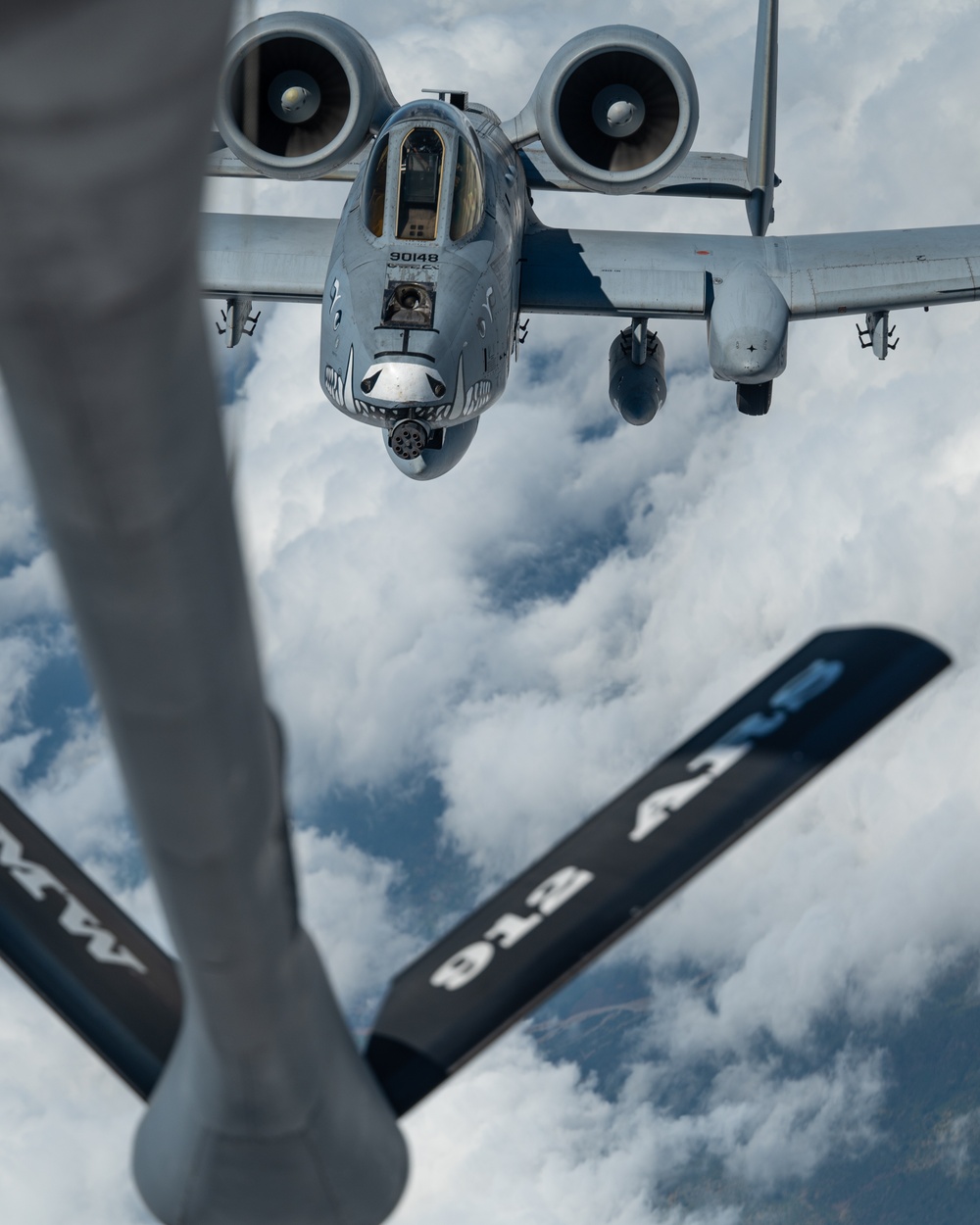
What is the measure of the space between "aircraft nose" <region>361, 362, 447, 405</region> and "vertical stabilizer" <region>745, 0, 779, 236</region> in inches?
498

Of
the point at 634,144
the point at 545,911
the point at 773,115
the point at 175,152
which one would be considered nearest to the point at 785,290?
the point at 634,144

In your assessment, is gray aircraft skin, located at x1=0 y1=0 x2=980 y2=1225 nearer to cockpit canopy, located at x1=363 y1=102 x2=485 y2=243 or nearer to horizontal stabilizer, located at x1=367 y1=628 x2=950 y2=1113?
horizontal stabilizer, located at x1=367 y1=628 x2=950 y2=1113

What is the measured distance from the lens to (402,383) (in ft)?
55.1

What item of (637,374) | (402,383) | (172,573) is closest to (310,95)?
(402,383)

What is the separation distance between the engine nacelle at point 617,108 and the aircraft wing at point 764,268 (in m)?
1.74

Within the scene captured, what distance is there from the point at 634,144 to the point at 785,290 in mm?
3582

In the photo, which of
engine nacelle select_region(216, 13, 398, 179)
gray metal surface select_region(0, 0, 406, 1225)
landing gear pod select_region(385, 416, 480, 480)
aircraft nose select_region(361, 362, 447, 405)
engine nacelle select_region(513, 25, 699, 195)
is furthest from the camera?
engine nacelle select_region(513, 25, 699, 195)

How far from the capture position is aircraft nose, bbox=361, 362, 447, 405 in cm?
1678

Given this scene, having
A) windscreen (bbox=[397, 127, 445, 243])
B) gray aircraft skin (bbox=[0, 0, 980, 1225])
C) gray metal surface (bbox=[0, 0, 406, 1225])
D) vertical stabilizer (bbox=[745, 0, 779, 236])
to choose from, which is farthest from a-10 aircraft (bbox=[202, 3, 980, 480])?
gray metal surface (bbox=[0, 0, 406, 1225])

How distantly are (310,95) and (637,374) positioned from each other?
763 centimetres

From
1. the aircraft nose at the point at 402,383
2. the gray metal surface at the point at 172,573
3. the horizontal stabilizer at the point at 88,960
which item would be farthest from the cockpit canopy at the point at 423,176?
the gray metal surface at the point at 172,573

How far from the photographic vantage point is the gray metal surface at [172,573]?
1955 mm

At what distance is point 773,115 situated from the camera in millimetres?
27000

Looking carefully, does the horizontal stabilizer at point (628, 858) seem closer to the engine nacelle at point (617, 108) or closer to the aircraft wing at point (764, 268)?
the engine nacelle at point (617, 108)
